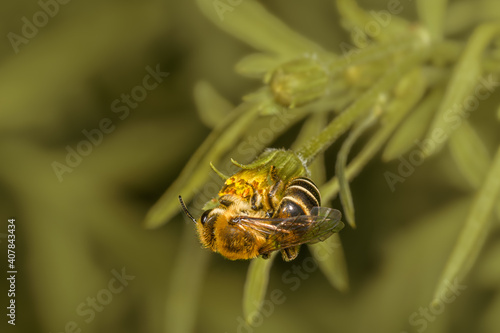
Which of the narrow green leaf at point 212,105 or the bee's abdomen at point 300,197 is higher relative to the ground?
the narrow green leaf at point 212,105

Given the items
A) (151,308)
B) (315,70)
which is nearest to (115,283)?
(151,308)

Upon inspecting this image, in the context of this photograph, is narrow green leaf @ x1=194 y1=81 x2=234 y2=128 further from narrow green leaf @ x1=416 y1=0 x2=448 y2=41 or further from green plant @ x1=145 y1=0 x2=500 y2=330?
narrow green leaf @ x1=416 y1=0 x2=448 y2=41

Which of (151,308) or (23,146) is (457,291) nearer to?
(151,308)

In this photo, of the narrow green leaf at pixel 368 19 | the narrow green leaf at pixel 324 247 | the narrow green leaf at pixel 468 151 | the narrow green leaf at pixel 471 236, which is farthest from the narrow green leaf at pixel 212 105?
the narrow green leaf at pixel 471 236

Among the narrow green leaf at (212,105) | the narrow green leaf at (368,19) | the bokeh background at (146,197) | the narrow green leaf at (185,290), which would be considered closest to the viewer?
the narrow green leaf at (368,19)

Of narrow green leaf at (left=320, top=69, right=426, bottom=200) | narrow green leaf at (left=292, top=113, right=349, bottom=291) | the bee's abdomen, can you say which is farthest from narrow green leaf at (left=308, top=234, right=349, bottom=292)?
the bee's abdomen

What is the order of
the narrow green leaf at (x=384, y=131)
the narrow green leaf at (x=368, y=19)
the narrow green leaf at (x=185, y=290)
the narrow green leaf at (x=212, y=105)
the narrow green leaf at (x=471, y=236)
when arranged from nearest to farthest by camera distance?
the narrow green leaf at (x=471, y=236) → the narrow green leaf at (x=384, y=131) → the narrow green leaf at (x=368, y=19) → the narrow green leaf at (x=185, y=290) → the narrow green leaf at (x=212, y=105)

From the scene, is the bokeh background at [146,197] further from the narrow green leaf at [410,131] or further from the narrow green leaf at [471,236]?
the narrow green leaf at [471,236]
